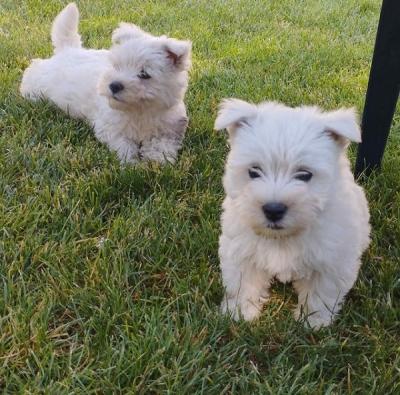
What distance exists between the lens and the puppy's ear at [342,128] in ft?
8.01

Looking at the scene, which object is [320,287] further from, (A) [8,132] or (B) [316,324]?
(A) [8,132]

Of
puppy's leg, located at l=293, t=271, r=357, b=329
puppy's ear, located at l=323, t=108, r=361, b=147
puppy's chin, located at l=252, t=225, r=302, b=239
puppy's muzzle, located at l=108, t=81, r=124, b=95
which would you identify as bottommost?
puppy's leg, located at l=293, t=271, r=357, b=329

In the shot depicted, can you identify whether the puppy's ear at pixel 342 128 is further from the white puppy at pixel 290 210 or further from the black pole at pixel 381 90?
the black pole at pixel 381 90

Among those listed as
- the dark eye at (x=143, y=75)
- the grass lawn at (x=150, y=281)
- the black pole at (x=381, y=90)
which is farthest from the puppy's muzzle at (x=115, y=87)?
the black pole at (x=381, y=90)

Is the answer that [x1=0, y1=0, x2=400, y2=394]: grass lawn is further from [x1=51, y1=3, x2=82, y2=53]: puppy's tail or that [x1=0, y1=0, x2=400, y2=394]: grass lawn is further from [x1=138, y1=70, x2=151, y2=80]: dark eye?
[x1=51, y1=3, x2=82, y2=53]: puppy's tail

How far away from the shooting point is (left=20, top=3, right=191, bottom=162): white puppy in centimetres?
418

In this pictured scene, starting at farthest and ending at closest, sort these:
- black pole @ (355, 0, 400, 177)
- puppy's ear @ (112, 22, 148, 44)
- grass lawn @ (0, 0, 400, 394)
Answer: puppy's ear @ (112, 22, 148, 44) < black pole @ (355, 0, 400, 177) < grass lawn @ (0, 0, 400, 394)

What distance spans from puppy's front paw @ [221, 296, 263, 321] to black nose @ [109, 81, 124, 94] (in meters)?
1.94

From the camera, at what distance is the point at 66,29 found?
17.4ft

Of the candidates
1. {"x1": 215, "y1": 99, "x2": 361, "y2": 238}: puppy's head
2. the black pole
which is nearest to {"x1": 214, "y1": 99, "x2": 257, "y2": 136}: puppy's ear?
{"x1": 215, "y1": 99, "x2": 361, "y2": 238}: puppy's head

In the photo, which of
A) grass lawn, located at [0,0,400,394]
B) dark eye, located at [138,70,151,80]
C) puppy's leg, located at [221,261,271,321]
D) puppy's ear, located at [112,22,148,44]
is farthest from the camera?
puppy's ear, located at [112,22,148,44]

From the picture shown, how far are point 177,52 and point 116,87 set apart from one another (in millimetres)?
509

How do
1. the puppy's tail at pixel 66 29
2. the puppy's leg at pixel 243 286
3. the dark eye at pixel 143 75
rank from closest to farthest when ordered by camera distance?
the puppy's leg at pixel 243 286, the dark eye at pixel 143 75, the puppy's tail at pixel 66 29

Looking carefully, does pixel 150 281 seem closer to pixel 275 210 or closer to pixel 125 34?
pixel 275 210
